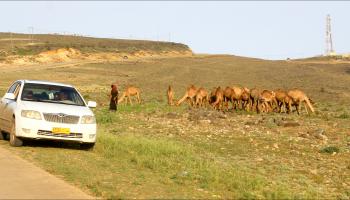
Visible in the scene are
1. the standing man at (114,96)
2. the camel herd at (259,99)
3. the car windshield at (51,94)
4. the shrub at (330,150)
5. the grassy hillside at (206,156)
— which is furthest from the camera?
the camel herd at (259,99)

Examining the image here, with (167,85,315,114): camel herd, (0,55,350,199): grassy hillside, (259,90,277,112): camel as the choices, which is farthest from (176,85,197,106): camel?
(259,90,277,112): camel

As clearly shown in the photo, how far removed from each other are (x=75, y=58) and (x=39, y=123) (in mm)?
84752

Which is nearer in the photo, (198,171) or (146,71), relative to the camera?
(198,171)

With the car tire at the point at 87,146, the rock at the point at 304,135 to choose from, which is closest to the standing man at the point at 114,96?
the rock at the point at 304,135

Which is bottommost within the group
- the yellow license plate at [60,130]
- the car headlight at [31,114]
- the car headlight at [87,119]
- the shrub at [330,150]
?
the shrub at [330,150]

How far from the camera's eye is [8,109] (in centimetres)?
1789

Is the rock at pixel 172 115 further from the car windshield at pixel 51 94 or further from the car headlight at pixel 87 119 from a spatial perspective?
the car headlight at pixel 87 119

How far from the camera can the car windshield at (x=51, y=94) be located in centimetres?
1786

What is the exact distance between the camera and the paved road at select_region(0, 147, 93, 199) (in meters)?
10.8

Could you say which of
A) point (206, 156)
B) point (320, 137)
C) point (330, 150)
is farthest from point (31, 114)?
point (320, 137)

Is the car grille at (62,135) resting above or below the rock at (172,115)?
above

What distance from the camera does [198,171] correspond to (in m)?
13.9

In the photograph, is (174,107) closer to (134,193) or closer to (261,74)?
(134,193)

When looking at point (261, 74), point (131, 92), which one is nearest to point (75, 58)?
point (261, 74)
